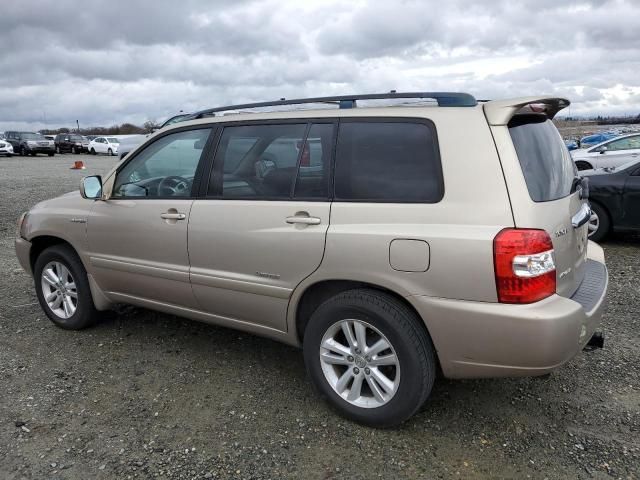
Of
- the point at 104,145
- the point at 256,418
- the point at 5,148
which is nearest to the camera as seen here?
the point at 256,418

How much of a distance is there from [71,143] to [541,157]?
4088cm

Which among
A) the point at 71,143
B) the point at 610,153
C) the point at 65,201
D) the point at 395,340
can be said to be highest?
the point at 65,201

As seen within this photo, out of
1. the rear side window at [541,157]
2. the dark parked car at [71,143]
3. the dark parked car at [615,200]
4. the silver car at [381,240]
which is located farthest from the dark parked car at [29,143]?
the rear side window at [541,157]

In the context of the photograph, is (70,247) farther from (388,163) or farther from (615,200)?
(615,200)

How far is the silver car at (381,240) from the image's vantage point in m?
2.54

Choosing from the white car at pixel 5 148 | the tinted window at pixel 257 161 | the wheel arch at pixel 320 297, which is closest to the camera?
the wheel arch at pixel 320 297

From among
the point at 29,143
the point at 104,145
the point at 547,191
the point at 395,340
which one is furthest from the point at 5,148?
the point at 547,191

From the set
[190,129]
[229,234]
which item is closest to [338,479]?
[229,234]

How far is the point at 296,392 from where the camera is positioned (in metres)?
3.41

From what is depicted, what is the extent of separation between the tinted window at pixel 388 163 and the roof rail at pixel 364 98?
18cm

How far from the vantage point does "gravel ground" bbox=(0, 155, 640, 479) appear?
269 centimetres

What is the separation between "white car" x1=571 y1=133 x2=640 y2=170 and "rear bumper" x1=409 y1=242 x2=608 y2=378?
11.5m

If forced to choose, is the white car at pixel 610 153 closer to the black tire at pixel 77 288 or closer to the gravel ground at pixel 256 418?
the gravel ground at pixel 256 418

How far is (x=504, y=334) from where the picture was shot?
2.52 m
